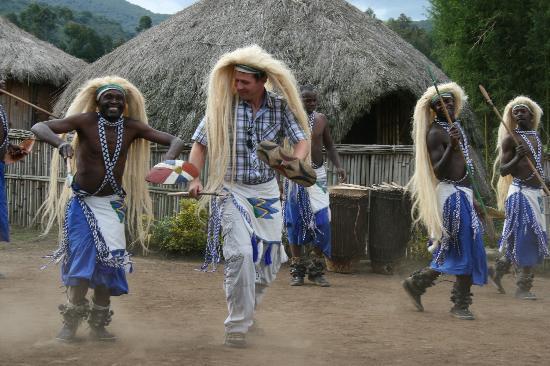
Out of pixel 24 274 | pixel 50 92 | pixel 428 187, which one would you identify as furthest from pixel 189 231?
pixel 50 92

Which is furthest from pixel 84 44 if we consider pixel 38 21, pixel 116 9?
pixel 116 9

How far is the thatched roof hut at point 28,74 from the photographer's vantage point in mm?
19344

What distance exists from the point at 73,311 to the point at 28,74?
15.6 meters

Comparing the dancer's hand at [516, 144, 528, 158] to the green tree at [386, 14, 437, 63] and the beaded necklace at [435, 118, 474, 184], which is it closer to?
the beaded necklace at [435, 118, 474, 184]

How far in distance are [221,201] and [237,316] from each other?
681 millimetres

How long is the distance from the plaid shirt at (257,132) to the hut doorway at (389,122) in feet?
28.4

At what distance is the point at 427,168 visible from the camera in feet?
20.6

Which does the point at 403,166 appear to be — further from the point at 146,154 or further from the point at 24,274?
the point at 146,154

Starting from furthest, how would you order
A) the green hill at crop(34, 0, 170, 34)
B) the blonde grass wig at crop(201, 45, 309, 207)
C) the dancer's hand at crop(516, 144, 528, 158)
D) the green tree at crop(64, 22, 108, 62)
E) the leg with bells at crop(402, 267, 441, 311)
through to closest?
1. the green hill at crop(34, 0, 170, 34)
2. the green tree at crop(64, 22, 108, 62)
3. the dancer's hand at crop(516, 144, 528, 158)
4. the leg with bells at crop(402, 267, 441, 311)
5. the blonde grass wig at crop(201, 45, 309, 207)

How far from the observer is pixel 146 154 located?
212 inches

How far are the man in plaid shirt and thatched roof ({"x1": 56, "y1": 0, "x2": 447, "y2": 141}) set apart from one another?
7.18 meters

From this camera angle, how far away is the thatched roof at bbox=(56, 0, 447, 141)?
40.2 ft

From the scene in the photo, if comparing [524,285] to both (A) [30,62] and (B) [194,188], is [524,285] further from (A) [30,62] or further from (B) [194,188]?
(A) [30,62]

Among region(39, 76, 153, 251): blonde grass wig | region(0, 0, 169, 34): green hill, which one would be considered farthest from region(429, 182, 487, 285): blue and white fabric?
region(0, 0, 169, 34): green hill
